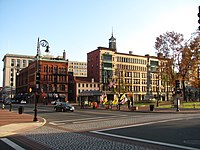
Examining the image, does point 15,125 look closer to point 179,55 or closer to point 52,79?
point 179,55

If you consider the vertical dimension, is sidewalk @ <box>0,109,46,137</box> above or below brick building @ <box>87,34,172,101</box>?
below

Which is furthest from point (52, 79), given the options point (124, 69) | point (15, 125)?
point (15, 125)

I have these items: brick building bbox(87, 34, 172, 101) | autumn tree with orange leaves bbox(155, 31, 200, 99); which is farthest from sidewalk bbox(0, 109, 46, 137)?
brick building bbox(87, 34, 172, 101)

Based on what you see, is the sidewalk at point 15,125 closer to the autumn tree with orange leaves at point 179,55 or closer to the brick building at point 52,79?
the autumn tree with orange leaves at point 179,55

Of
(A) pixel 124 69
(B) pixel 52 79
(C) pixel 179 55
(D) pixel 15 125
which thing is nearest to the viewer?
(D) pixel 15 125

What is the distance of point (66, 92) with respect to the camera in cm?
9556

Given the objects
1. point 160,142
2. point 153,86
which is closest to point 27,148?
point 160,142

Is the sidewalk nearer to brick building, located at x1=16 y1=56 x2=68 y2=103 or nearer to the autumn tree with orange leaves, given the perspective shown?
the autumn tree with orange leaves

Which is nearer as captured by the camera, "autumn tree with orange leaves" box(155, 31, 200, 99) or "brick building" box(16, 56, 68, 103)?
"autumn tree with orange leaves" box(155, 31, 200, 99)

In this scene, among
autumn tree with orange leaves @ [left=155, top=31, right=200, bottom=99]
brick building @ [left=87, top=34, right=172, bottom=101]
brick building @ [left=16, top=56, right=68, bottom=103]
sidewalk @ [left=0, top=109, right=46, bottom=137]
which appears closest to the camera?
sidewalk @ [left=0, top=109, right=46, bottom=137]

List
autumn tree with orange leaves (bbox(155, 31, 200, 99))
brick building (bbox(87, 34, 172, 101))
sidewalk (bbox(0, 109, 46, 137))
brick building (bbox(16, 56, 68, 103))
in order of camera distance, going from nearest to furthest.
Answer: sidewalk (bbox(0, 109, 46, 137)), autumn tree with orange leaves (bbox(155, 31, 200, 99)), brick building (bbox(16, 56, 68, 103)), brick building (bbox(87, 34, 172, 101))

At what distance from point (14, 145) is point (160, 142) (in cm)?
664

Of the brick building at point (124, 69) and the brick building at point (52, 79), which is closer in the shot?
the brick building at point (52, 79)

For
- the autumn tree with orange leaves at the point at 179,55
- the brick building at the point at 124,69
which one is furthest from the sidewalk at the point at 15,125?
the brick building at the point at 124,69
